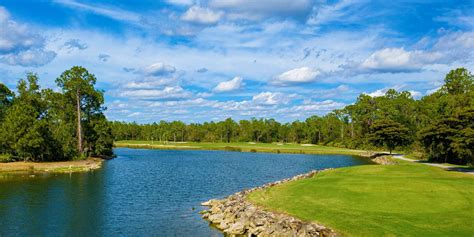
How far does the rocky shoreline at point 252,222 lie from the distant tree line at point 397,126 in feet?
83.7

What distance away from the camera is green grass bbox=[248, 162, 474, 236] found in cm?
2230

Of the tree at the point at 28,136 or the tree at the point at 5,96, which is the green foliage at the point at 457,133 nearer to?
the tree at the point at 28,136

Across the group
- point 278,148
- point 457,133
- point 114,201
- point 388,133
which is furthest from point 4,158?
point 278,148

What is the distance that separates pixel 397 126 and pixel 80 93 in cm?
6858

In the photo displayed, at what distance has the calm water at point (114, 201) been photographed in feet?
93.4

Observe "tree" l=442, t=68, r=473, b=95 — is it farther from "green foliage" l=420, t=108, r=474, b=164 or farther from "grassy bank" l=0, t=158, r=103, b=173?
"grassy bank" l=0, t=158, r=103, b=173

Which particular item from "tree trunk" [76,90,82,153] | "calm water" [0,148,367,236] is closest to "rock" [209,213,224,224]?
"calm water" [0,148,367,236]

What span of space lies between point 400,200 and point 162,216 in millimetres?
18211

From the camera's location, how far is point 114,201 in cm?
3850

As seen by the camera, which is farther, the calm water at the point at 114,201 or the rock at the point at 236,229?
the calm water at the point at 114,201

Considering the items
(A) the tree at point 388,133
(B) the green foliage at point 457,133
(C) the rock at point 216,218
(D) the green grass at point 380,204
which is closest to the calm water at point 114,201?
(C) the rock at point 216,218

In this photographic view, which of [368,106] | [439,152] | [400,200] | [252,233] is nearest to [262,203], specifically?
[252,233]

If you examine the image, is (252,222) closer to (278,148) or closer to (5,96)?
(5,96)

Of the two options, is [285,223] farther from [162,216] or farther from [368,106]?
[368,106]
